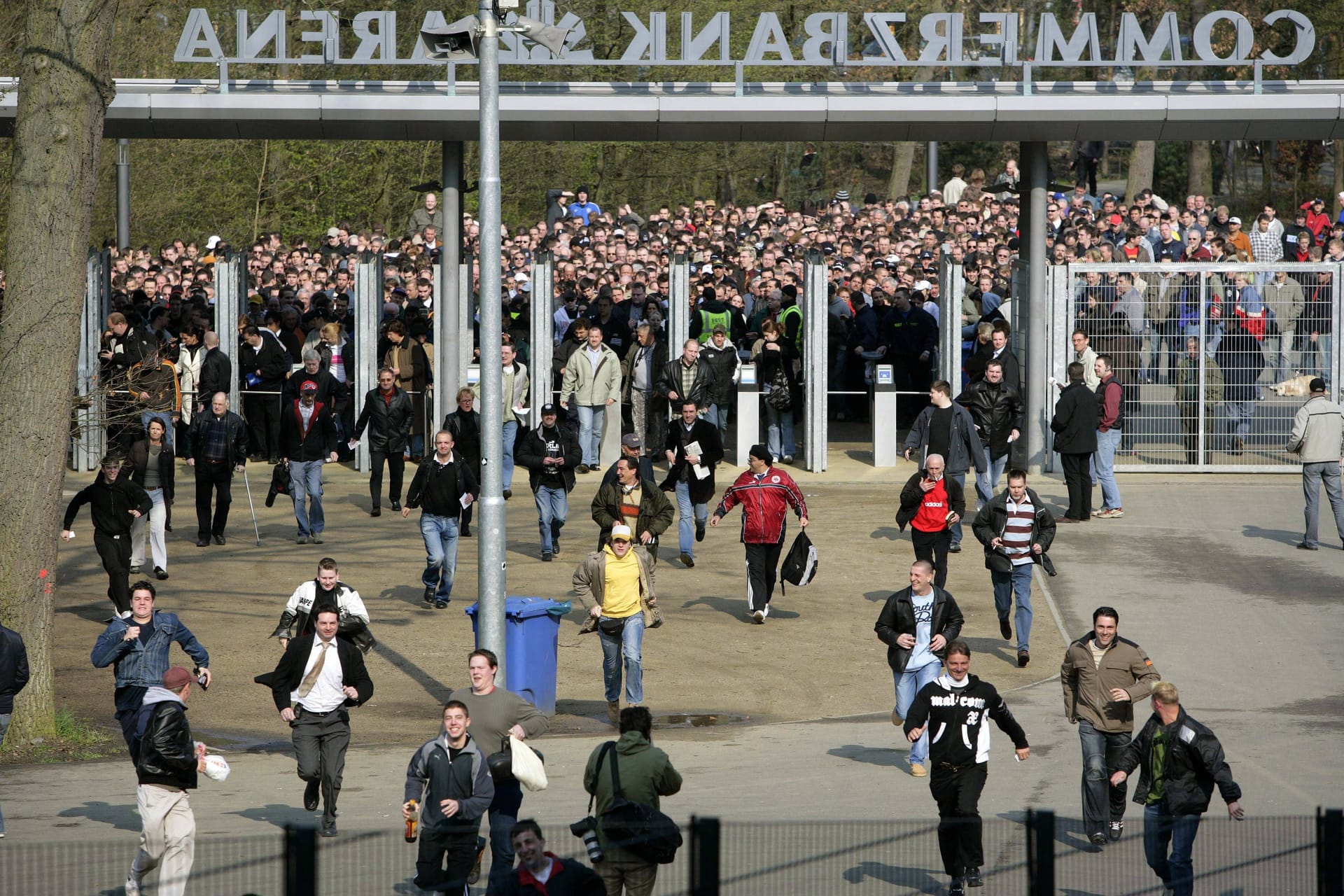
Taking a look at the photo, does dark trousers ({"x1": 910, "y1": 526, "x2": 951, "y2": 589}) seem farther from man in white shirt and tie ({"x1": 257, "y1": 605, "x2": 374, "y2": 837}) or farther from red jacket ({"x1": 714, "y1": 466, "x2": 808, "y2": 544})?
man in white shirt and tie ({"x1": 257, "y1": 605, "x2": 374, "y2": 837})

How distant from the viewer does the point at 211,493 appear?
59.9 ft

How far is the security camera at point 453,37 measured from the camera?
452 inches

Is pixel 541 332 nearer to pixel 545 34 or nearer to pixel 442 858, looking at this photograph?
pixel 545 34

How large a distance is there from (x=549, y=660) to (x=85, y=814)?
3.71 m

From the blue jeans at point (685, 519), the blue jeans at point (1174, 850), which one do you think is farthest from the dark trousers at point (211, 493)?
the blue jeans at point (1174, 850)

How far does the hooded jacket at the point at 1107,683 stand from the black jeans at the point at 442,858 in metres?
4.17

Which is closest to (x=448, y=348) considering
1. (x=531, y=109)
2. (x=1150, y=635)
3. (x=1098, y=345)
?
(x=531, y=109)

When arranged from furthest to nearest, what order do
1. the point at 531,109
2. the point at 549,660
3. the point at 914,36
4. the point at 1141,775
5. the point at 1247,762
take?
the point at 914,36 → the point at 531,109 → the point at 549,660 → the point at 1247,762 → the point at 1141,775

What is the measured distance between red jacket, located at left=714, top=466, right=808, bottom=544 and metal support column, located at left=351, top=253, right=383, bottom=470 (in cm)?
774

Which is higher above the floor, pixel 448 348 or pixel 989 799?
pixel 448 348

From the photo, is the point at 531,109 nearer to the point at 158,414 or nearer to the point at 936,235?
A: the point at 158,414

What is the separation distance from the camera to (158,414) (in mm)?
18859

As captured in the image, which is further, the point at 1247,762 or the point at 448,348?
the point at 448,348

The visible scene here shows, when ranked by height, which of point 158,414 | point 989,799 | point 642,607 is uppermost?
point 158,414
